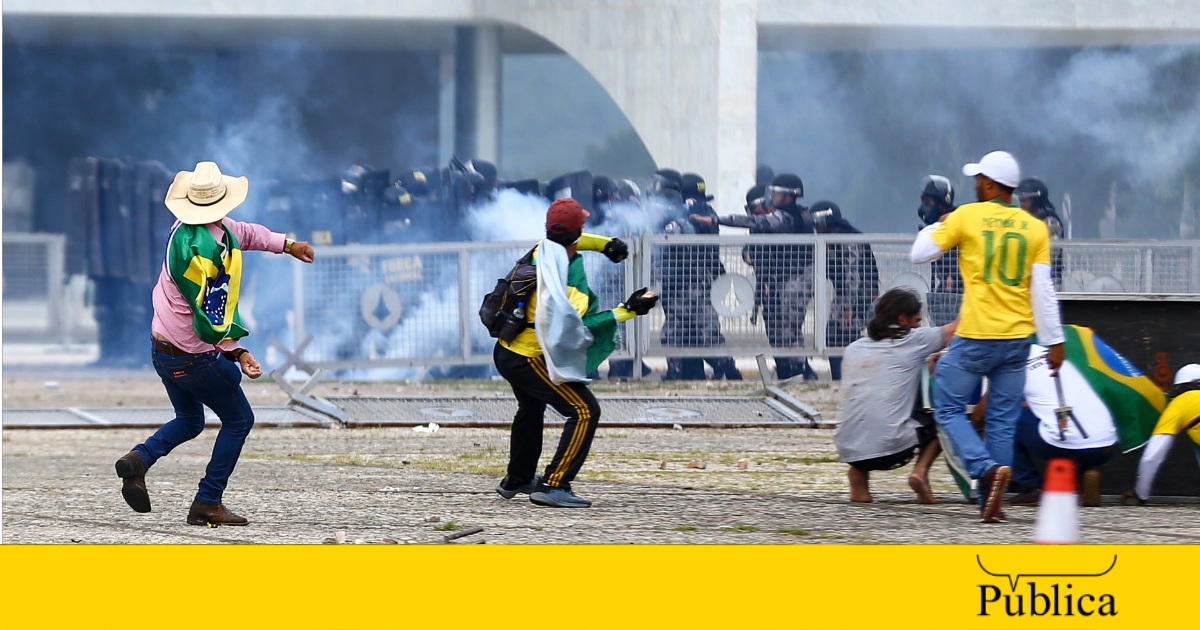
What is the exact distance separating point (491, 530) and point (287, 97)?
2111 centimetres

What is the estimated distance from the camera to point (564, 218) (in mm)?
5879

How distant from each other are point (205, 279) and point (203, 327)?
0.18m

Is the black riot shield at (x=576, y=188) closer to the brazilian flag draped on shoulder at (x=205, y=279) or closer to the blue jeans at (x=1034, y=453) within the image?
the blue jeans at (x=1034, y=453)

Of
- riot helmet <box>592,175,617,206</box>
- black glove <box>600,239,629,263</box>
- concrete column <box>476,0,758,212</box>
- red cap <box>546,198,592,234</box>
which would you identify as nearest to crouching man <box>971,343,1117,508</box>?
black glove <box>600,239,629,263</box>

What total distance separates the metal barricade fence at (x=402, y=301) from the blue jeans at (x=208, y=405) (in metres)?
5.00

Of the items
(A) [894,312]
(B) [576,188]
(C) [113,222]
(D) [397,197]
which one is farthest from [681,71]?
(A) [894,312]

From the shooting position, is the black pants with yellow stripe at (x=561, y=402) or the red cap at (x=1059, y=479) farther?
the black pants with yellow stripe at (x=561, y=402)

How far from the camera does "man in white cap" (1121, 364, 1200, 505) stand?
5.66m

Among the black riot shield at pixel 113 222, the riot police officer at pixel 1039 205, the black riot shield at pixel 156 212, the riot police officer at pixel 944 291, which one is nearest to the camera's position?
the riot police officer at pixel 944 291

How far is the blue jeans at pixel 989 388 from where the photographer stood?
5501 mm
